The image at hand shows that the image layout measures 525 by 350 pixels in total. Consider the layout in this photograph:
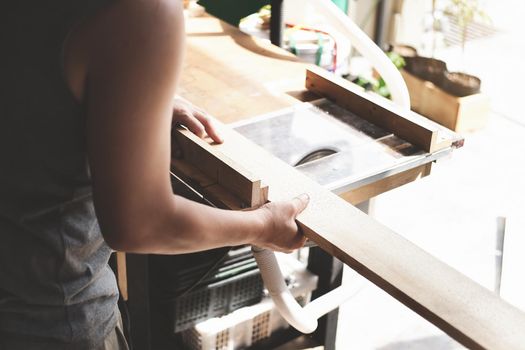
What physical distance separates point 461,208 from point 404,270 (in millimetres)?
2312

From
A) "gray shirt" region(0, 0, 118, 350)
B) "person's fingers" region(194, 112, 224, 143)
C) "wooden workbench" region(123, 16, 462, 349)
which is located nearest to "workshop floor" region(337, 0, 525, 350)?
"wooden workbench" region(123, 16, 462, 349)

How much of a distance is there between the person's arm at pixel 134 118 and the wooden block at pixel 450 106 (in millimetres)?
3120

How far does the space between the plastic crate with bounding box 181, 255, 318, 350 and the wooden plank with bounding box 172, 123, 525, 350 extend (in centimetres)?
82

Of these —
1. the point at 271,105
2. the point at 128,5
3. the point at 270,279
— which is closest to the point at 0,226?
the point at 128,5

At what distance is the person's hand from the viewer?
1518mm

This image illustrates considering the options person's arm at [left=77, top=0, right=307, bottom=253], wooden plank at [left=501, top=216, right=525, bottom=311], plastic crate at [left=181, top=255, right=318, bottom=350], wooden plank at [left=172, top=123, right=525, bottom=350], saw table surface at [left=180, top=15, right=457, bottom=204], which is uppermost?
person's arm at [left=77, top=0, right=307, bottom=253]

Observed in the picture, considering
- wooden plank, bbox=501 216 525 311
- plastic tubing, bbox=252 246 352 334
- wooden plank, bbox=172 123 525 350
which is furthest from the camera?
wooden plank, bbox=501 216 525 311

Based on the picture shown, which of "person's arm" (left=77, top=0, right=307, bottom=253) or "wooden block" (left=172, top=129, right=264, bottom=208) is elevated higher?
"person's arm" (left=77, top=0, right=307, bottom=253)

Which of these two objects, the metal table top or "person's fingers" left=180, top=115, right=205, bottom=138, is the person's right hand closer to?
the metal table top

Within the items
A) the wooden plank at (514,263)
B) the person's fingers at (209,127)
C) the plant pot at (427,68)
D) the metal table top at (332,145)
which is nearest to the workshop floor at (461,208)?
the wooden plank at (514,263)

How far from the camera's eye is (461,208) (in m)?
3.28

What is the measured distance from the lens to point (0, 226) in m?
1.00

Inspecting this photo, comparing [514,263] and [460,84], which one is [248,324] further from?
[460,84]

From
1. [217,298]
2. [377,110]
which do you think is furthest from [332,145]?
[217,298]
